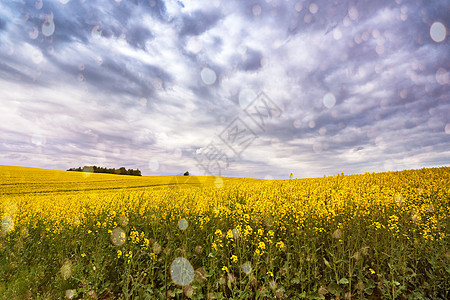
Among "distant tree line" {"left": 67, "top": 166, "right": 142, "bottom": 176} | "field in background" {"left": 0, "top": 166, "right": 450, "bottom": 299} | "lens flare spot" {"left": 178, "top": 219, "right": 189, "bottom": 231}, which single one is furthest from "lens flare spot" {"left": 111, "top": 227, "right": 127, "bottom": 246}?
"distant tree line" {"left": 67, "top": 166, "right": 142, "bottom": 176}

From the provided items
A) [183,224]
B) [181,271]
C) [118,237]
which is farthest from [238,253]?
[118,237]

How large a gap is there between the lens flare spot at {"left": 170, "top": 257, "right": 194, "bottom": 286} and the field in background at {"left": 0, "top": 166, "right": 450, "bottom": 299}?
17 millimetres

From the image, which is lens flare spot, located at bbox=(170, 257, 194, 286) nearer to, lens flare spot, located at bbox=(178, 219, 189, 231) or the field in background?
the field in background

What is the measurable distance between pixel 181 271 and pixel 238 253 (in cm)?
105

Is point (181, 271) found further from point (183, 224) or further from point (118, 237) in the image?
point (118, 237)

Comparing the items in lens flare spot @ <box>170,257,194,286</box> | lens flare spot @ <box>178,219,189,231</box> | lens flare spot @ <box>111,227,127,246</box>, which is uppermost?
lens flare spot @ <box>178,219,189,231</box>

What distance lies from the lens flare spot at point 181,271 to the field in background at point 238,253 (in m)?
0.02

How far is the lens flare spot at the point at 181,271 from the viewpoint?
3914 millimetres

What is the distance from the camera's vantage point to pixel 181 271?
13.1 feet

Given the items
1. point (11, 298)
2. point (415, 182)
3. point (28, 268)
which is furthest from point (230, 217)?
point (415, 182)

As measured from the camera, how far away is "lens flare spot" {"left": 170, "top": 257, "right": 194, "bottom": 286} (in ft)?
12.8

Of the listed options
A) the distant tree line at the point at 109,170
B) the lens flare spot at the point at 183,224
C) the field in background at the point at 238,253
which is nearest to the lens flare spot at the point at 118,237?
the field in background at the point at 238,253

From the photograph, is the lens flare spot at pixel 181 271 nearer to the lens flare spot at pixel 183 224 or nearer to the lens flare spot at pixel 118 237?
the lens flare spot at pixel 183 224

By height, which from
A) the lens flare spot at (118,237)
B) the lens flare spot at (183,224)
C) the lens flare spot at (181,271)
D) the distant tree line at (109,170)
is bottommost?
the lens flare spot at (181,271)
